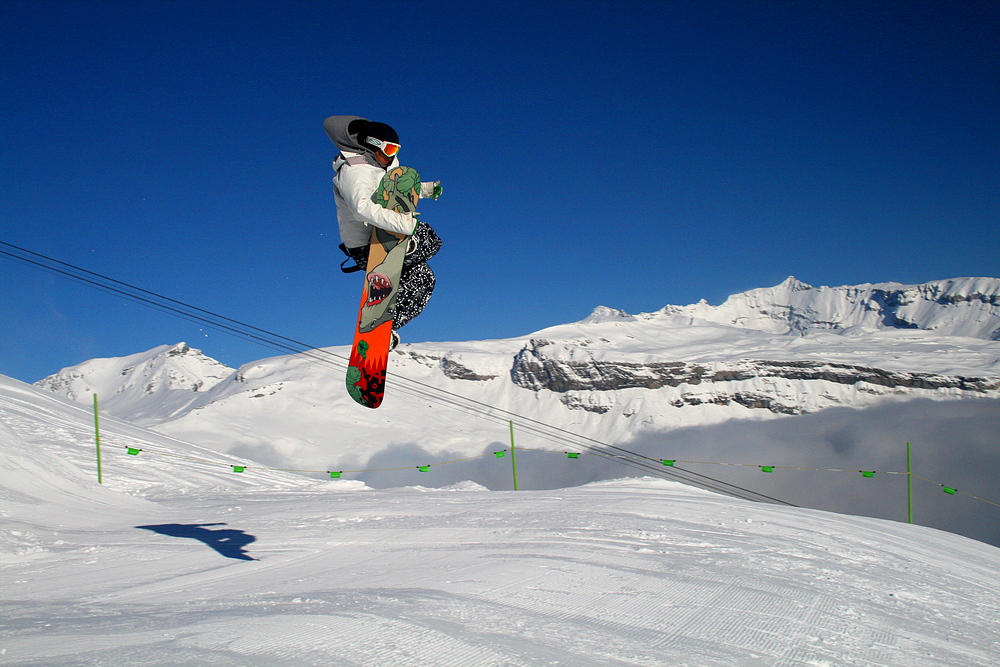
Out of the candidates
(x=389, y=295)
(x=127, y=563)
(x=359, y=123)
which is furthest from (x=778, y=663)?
(x=127, y=563)

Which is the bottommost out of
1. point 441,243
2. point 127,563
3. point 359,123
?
point 127,563

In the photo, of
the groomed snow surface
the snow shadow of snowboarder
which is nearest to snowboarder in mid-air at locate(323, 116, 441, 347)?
the groomed snow surface

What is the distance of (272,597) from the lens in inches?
157

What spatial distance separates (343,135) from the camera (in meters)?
4.23

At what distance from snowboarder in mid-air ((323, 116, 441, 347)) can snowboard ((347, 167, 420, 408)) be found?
0.08 metres

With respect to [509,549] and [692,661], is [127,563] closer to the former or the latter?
[509,549]

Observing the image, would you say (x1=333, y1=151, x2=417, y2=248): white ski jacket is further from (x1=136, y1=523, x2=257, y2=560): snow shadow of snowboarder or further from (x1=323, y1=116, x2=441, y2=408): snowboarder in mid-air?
(x1=136, y1=523, x2=257, y2=560): snow shadow of snowboarder

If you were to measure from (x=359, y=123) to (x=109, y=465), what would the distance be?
13.1 meters

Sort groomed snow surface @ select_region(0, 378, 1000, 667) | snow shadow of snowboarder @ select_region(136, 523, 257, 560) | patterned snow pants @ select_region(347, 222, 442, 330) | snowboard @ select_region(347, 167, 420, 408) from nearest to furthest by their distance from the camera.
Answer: groomed snow surface @ select_region(0, 378, 1000, 667) < snowboard @ select_region(347, 167, 420, 408) < patterned snow pants @ select_region(347, 222, 442, 330) < snow shadow of snowboarder @ select_region(136, 523, 257, 560)

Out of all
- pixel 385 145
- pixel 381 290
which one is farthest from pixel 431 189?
pixel 381 290

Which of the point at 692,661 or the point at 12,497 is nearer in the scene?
the point at 692,661

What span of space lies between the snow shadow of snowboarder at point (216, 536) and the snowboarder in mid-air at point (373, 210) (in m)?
2.91

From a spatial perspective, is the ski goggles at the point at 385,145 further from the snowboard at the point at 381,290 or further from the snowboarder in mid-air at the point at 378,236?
the snowboard at the point at 381,290

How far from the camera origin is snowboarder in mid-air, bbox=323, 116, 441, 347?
393 cm
